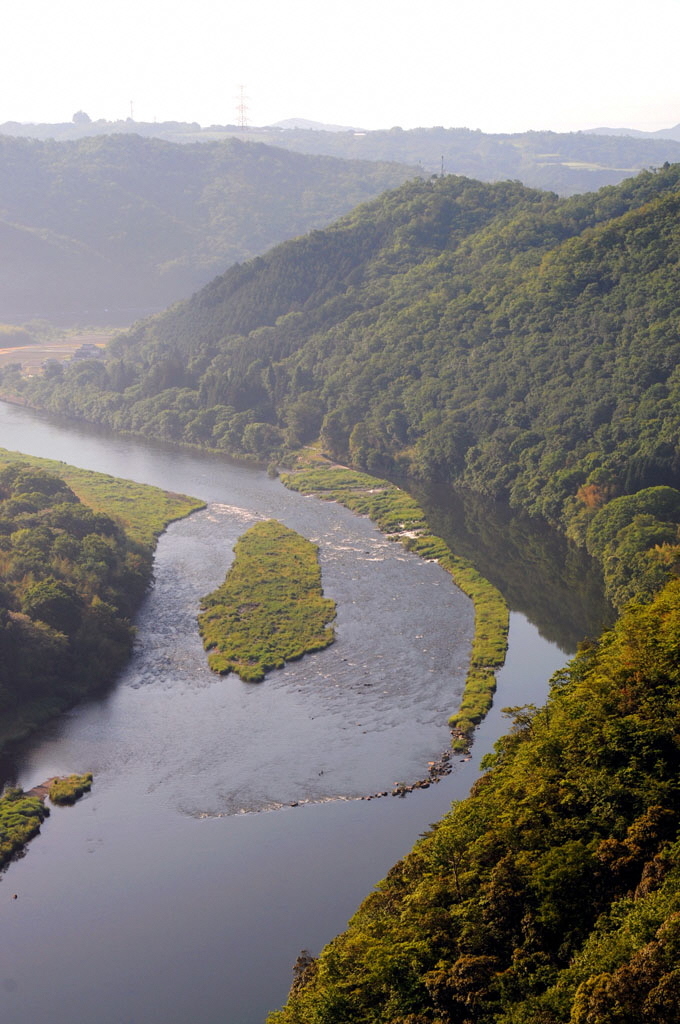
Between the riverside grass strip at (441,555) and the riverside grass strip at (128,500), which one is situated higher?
the riverside grass strip at (441,555)

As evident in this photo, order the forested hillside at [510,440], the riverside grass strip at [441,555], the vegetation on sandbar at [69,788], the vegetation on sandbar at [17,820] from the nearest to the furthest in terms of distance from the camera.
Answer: the forested hillside at [510,440]
the vegetation on sandbar at [17,820]
the vegetation on sandbar at [69,788]
the riverside grass strip at [441,555]

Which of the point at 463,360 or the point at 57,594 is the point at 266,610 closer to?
the point at 57,594

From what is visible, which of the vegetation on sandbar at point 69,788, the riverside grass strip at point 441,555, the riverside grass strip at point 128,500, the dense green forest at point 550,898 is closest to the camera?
the dense green forest at point 550,898

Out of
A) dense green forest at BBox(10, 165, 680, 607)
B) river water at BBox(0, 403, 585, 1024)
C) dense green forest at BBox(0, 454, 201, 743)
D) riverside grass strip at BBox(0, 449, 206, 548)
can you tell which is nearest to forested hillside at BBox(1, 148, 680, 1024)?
dense green forest at BBox(10, 165, 680, 607)

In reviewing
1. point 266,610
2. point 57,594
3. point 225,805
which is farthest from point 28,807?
point 266,610

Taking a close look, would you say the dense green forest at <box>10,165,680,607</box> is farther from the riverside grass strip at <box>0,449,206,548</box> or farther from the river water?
the riverside grass strip at <box>0,449,206,548</box>

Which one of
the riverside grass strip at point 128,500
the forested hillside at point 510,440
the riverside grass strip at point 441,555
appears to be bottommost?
the riverside grass strip at point 128,500

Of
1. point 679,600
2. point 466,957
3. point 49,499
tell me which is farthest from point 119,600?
point 466,957

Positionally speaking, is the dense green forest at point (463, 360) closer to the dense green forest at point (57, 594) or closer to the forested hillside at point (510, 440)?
the forested hillside at point (510, 440)

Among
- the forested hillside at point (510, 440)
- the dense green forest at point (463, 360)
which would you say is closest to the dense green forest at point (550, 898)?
the forested hillside at point (510, 440)
